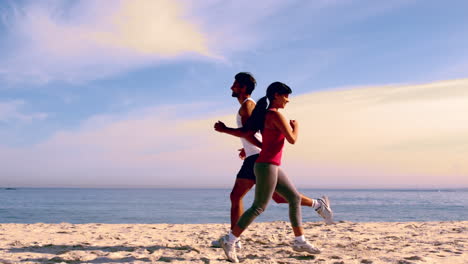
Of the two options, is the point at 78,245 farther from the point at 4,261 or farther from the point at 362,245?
the point at 362,245

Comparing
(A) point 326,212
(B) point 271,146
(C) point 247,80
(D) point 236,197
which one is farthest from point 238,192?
(C) point 247,80

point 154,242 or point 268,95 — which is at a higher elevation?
point 268,95

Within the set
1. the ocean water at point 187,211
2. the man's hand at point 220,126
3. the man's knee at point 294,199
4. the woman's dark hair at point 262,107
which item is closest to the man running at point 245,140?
the woman's dark hair at point 262,107

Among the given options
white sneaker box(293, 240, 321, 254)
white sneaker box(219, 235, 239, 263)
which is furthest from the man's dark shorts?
white sneaker box(293, 240, 321, 254)

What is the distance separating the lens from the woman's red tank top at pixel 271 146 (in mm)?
3863

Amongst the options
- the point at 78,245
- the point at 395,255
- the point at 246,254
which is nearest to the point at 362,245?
the point at 395,255

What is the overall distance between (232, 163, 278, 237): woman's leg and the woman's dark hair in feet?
1.35

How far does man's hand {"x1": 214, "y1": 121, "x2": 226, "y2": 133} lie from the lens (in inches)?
151

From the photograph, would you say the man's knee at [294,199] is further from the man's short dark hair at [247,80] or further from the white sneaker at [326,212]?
the man's short dark hair at [247,80]

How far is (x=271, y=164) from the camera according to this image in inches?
152

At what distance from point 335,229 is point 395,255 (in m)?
2.46

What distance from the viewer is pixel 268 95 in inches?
161

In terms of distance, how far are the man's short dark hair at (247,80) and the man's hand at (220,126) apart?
0.57 metres

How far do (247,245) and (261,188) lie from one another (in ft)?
5.29
